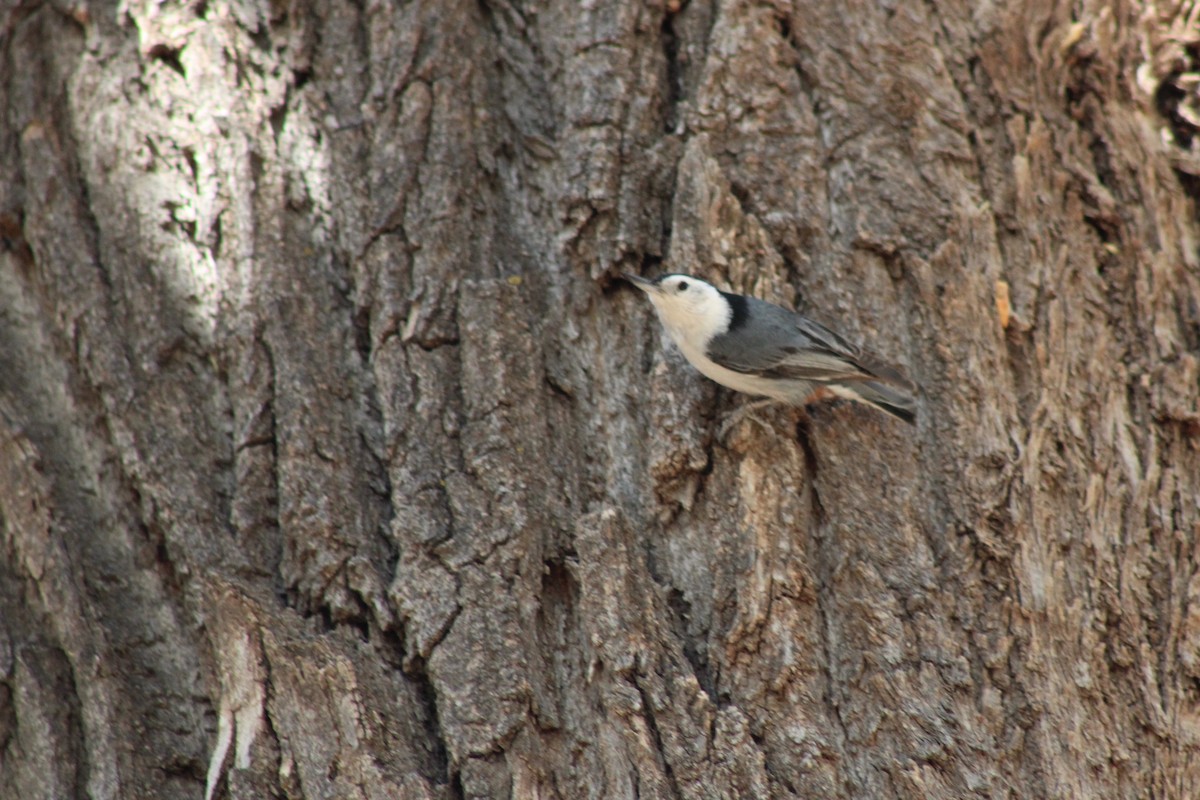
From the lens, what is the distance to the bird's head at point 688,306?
9.40 ft

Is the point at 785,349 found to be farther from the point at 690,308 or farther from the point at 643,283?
the point at 643,283

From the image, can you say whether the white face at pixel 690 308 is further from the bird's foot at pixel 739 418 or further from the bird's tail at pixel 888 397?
the bird's tail at pixel 888 397

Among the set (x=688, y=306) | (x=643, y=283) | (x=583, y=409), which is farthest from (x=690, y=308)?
(x=583, y=409)

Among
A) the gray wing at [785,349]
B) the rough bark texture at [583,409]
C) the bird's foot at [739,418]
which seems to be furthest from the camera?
the gray wing at [785,349]

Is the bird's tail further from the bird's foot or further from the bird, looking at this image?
the bird's foot

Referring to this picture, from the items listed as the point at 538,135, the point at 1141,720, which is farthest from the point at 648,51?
the point at 1141,720

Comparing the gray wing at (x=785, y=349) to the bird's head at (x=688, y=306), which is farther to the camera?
the gray wing at (x=785, y=349)

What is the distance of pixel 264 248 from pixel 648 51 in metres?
1.32

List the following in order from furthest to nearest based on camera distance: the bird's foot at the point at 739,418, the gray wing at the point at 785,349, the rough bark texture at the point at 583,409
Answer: the gray wing at the point at 785,349 < the bird's foot at the point at 739,418 < the rough bark texture at the point at 583,409

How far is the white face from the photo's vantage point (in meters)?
2.87

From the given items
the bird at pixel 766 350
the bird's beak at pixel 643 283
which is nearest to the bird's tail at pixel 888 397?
the bird at pixel 766 350

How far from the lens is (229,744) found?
96.0 inches

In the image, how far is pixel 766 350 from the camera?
10.0ft

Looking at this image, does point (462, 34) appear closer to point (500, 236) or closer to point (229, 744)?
point (500, 236)
